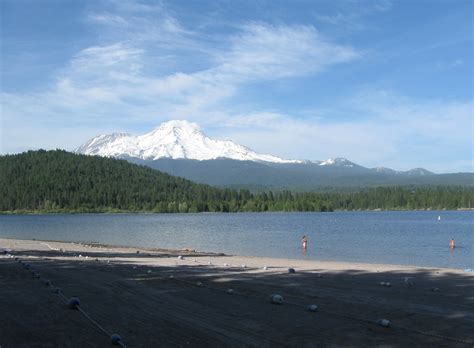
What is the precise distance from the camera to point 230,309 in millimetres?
14805

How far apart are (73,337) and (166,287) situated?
7.63 metres

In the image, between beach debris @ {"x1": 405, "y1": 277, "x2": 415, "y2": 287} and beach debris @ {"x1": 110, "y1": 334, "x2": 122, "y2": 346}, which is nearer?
beach debris @ {"x1": 110, "y1": 334, "x2": 122, "y2": 346}

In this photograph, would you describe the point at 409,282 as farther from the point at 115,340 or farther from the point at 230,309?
the point at 115,340

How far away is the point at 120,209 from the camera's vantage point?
196250mm

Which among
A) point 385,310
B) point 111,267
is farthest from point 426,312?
point 111,267

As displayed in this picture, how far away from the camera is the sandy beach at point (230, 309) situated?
37.7ft

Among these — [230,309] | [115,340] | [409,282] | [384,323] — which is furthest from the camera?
[409,282]

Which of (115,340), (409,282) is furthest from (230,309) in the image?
(409,282)

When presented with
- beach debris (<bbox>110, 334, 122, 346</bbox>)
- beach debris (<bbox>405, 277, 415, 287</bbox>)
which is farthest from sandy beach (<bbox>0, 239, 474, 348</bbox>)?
beach debris (<bbox>110, 334, 122, 346</bbox>)

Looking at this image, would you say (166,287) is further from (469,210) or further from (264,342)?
(469,210)

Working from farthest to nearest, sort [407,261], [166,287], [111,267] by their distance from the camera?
[407,261], [111,267], [166,287]

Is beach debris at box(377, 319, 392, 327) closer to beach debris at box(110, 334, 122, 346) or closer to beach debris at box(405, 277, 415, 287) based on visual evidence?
beach debris at box(110, 334, 122, 346)

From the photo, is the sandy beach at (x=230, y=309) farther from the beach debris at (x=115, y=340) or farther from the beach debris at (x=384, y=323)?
the beach debris at (x=115, y=340)

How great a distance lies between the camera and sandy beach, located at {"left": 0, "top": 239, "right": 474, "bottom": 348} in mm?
11492
